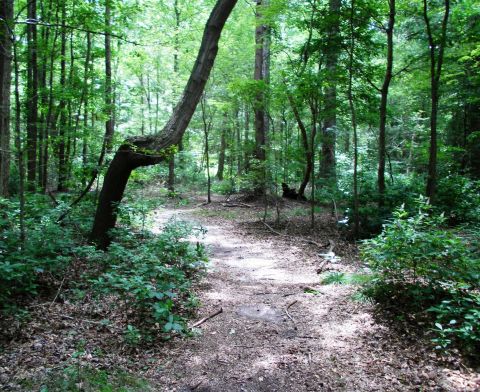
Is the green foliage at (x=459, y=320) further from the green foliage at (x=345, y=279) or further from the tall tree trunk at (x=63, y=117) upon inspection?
the tall tree trunk at (x=63, y=117)

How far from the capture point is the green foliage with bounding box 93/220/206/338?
164 inches

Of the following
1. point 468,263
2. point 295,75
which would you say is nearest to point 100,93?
point 295,75

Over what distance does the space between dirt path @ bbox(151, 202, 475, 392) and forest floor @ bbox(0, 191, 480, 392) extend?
11 millimetres

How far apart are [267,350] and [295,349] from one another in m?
0.33

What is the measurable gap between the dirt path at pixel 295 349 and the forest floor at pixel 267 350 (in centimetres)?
1

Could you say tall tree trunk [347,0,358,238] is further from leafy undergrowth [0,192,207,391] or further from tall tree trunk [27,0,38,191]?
tall tree trunk [27,0,38,191]

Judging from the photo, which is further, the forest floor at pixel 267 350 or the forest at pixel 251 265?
the forest at pixel 251 265

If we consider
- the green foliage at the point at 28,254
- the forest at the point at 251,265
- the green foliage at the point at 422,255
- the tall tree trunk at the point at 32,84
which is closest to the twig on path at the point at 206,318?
the forest at the point at 251,265

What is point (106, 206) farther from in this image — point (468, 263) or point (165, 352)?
point (468, 263)

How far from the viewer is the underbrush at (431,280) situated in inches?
155

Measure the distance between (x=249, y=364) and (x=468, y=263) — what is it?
2.91 m

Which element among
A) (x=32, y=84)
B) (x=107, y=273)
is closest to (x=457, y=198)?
(x=107, y=273)

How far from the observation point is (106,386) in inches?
127

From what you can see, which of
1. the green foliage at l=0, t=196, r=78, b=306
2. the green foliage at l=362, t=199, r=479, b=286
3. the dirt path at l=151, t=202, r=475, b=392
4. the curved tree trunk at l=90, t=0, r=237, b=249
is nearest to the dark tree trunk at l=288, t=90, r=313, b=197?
the curved tree trunk at l=90, t=0, r=237, b=249
